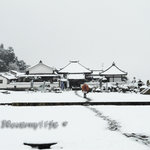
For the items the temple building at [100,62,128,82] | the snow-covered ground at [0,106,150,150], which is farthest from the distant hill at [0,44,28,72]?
the snow-covered ground at [0,106,150,150]

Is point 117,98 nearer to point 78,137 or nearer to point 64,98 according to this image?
point 64,98

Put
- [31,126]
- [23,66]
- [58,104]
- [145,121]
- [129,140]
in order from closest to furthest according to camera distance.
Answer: [129,140] < [31,126] < [145,121] < [58,104] < [23,66]

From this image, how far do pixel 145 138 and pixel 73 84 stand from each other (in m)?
44.9

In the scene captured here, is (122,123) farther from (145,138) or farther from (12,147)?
(12,147)

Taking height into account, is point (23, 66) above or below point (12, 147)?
above

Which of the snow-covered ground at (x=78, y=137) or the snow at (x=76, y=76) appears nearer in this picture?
the snow-covered ground at (x=78, y=137)

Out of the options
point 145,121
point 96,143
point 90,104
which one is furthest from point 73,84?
point 96,143

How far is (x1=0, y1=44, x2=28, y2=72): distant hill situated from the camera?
3253 inches

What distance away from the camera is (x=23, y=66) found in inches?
3777

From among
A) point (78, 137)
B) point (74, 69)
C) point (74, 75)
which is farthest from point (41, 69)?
point (78, 137)

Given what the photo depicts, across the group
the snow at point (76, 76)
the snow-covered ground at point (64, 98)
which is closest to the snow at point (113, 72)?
the snow at point (76, 76)

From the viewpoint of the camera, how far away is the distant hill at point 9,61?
82619 mm

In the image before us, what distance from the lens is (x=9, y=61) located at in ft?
295

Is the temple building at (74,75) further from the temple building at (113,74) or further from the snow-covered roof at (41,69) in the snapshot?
the snow-covered roof at (41,69)
